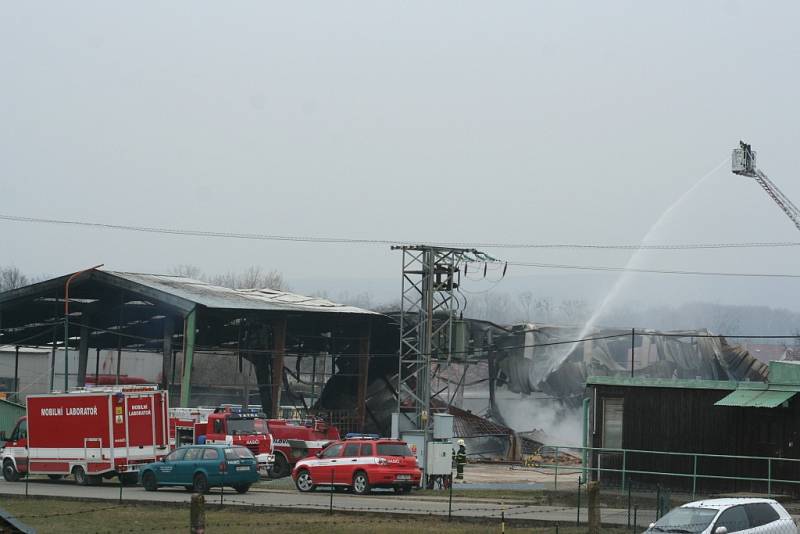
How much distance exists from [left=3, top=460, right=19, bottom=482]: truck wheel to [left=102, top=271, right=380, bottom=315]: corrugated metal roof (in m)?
14.1

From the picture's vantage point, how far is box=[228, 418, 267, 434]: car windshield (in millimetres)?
40156

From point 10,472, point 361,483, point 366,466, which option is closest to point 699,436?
point 366,466

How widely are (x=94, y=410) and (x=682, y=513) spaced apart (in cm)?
2253

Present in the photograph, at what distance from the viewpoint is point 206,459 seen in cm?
3225

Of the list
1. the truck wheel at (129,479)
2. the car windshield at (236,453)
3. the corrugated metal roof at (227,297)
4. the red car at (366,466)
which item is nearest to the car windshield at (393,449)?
the red car at (366,466)

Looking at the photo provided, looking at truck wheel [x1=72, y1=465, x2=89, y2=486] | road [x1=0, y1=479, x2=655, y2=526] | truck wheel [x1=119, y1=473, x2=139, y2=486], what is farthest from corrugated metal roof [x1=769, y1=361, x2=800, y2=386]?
truck wheel [x1=72, y1=465, x2=89, y2=486]

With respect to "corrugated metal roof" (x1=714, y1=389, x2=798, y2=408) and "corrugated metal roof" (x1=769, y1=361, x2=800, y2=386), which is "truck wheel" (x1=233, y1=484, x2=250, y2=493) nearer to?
"corrugated metal roof" (x1=714, y1=389, x2=798, y2=408)

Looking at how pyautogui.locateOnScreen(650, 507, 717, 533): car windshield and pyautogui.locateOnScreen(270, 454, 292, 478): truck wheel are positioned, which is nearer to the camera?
pyautogui.locateOnScreen(650, 507, 717, 533): car windshield

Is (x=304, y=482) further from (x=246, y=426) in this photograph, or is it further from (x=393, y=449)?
(x=246, y=426)

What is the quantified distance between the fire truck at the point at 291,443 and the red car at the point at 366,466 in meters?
8.44

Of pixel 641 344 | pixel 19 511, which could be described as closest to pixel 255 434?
pixel 19 511

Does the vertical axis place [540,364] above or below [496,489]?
above

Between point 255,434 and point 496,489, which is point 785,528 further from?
point 255,434

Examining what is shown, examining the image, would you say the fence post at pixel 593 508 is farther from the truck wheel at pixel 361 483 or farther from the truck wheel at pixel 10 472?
the truck wheel at pixel 10 472
